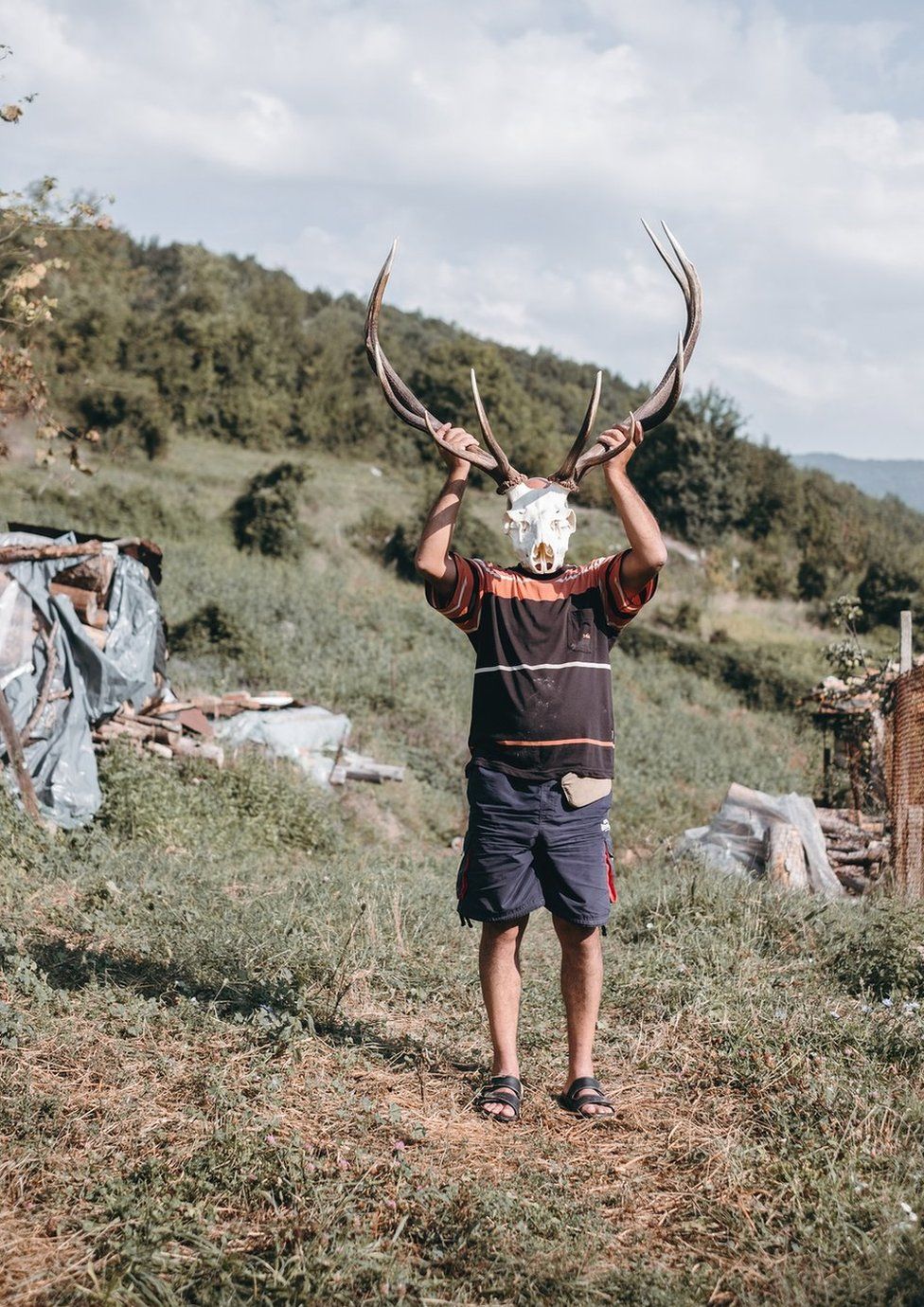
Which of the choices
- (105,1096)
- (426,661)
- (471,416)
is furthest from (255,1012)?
(471,416)

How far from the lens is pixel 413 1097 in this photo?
366cm

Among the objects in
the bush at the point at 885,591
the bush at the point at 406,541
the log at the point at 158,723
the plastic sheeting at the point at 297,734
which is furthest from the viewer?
the bush at the point at 885,591

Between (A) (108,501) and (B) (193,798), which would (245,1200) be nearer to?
(B) (193,798)

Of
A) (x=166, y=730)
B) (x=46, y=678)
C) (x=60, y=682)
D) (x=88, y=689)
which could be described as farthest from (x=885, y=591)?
A: (x=46, y=678)

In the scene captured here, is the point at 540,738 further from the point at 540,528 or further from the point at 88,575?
the point at 88,575

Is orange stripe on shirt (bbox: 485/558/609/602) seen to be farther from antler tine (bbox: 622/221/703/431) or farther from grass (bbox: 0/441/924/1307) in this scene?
grass (bbox: 0/441/924/1307)

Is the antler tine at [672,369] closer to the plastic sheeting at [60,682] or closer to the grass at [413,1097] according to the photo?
the grass at [413,1097]

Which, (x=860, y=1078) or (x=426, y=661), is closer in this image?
(x=860, y=1078)

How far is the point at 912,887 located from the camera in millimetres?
6828

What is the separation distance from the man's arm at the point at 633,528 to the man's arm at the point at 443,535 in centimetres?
47

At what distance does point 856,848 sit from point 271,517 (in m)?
16.3

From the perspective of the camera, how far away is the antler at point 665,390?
3.73 metres

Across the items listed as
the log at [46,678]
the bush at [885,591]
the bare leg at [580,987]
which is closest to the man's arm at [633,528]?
the bare leg at [580,987]

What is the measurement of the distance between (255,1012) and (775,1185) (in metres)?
1.81
